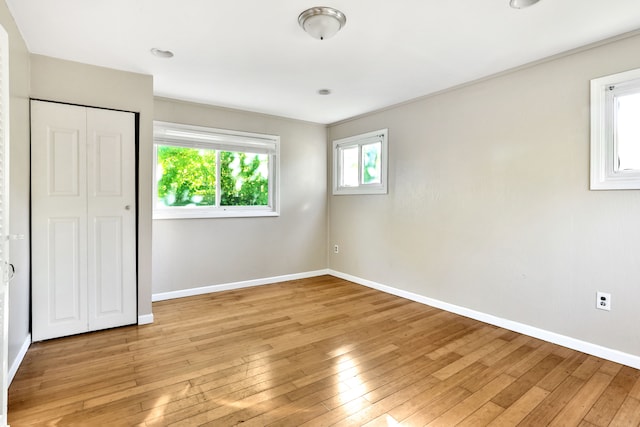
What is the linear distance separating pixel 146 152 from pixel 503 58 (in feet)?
10.7

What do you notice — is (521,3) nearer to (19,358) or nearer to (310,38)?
(310,38)

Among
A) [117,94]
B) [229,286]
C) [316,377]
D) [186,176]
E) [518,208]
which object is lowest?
[316,377]

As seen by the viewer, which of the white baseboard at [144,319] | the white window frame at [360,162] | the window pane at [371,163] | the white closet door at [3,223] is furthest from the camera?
the window pane at [371,163]

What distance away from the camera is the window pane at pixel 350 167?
4.71 m

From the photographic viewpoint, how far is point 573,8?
1.99m

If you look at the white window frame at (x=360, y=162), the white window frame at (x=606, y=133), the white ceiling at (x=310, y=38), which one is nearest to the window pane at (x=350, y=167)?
the white window frame at (x=360, y=162)

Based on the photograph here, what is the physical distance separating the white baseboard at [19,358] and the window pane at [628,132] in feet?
14.3

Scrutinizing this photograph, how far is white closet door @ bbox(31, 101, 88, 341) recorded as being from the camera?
8.54ft

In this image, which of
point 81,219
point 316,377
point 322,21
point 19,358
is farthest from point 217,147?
point 316,377

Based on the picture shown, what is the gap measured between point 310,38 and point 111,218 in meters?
2.30

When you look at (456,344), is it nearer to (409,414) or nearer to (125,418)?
(409,414)

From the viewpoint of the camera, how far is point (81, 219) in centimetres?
277

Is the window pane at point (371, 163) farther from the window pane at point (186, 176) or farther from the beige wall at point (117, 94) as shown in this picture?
the beige wall at point (117, 94)

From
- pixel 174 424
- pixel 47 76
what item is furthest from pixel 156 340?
pixel 47 76
